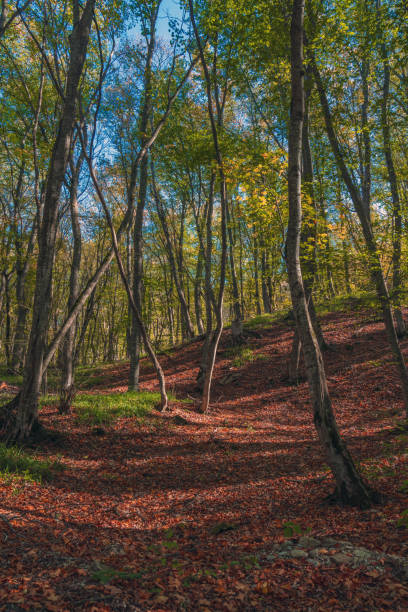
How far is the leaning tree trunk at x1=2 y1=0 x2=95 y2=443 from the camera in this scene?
657 centimetres

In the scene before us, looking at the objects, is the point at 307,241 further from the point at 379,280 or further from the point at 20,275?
the point at 20,275

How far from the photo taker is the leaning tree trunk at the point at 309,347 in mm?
4527

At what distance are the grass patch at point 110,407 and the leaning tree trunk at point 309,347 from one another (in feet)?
17.8

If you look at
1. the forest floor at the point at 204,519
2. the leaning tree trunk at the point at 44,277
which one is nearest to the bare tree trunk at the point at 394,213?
the forest floor at the point at 204,519

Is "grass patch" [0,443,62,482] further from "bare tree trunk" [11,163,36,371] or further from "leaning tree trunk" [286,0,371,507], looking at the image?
"bare tree trunk" [11,163,36,371]

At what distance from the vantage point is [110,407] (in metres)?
8.98

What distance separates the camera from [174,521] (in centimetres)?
479

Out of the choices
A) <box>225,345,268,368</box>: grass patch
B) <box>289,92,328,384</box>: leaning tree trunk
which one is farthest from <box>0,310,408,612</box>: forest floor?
<box>225,345,268,368</box>: grass patch

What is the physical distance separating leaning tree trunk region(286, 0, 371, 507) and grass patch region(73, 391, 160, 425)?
543cm

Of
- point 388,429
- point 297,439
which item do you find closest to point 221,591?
point 297,439

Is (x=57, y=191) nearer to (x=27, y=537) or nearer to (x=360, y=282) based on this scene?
(x=27, y=537)

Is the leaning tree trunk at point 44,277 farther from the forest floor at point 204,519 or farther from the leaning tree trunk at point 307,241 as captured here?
the leaning tree trunk at point 307,241

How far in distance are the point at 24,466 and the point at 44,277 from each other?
11.1ft

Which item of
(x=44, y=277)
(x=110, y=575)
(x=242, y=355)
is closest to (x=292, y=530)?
(x=110, y=575)
